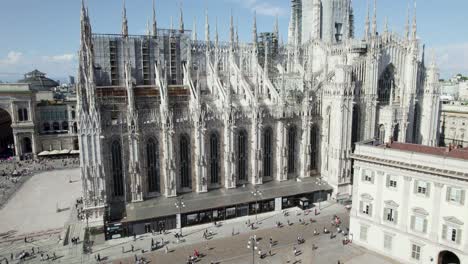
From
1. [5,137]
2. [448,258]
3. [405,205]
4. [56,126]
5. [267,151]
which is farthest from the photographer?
[5,137]

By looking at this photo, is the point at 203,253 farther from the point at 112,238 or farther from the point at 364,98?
the point at 364,98

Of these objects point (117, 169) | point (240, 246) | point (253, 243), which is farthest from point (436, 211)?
point (117, 169)

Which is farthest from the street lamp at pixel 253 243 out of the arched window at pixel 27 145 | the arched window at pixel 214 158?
the arched window at pixel 27 145

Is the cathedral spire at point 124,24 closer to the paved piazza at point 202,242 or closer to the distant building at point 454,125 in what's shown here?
the paved piazza at point 202,242

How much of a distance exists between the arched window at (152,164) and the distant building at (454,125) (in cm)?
8344

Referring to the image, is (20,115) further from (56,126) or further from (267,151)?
(267,151)

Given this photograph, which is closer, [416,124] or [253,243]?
[253,243]

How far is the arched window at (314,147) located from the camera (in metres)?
69.4

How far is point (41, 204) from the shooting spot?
66.2m

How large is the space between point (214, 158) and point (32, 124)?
65.3 meters

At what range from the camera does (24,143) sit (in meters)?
100

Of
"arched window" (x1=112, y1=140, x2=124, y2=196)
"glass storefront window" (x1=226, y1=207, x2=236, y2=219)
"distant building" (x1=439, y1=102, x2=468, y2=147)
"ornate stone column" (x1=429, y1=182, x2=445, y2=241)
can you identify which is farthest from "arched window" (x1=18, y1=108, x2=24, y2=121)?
"distant building" (x1=439, y1=102, x2=468, y2=147)

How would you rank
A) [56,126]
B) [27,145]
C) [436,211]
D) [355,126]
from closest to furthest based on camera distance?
[436,211] → [355,126] → [27,145] → [56,126]

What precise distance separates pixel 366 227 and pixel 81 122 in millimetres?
43748
